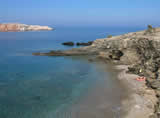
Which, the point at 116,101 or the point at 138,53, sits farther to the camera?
the point at 138,53

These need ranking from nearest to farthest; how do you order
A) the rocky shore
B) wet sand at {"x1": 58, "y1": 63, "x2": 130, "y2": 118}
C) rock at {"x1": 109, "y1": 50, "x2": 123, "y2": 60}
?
wet sand at {"x1": 58, "y1": 63, "x2": 130, "y2": 118} < the rocky shore < rock at {"x1": 109, "y1": 50, "x2": 123, "y2": 60}

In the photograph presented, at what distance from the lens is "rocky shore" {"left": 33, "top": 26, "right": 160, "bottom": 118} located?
25.5m

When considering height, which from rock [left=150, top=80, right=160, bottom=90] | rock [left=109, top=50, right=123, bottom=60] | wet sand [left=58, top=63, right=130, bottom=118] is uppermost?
rock [left=109, top=50, right=123, bottom=60]

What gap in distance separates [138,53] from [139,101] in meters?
19.3

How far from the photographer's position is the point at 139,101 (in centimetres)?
1966

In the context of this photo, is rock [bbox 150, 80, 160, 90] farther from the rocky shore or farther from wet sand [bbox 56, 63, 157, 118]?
wet sand [bbox 56, 63, 157, 118]

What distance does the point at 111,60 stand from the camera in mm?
42312

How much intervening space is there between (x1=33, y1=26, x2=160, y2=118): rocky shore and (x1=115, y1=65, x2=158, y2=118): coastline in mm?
509

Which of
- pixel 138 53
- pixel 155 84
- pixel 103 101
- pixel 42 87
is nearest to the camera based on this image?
pixel 103 101

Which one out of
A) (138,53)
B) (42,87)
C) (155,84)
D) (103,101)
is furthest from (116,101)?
(138,53)

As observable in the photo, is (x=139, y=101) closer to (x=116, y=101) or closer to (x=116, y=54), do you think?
(x=116, y=101)

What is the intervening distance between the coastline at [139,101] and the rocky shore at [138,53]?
0.51 metres

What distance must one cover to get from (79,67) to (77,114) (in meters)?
20.2

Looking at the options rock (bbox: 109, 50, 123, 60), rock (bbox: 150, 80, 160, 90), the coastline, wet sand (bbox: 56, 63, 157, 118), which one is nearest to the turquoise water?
wet sand (bbox: 56, 63, 157, 118)
